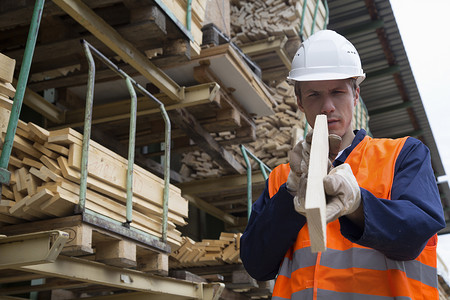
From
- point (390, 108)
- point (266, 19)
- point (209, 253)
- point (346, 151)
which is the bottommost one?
point (346, 151)

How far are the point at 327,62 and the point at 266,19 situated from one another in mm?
7707

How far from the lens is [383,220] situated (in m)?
1.97

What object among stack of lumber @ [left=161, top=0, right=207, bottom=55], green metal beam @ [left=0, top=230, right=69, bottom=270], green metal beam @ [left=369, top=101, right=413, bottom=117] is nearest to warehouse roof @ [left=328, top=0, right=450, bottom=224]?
green metal beam @ [left=369, top=101, right=413, bottom=117]

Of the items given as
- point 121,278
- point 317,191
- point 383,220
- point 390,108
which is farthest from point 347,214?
point 390,108

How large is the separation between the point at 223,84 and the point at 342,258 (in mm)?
5824

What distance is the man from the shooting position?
1983 millimetres

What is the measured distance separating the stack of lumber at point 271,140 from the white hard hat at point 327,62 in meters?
6.86

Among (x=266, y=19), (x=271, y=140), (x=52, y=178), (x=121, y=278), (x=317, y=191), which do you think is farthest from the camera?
(x=266, y=19)

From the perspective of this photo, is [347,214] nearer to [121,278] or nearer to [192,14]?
[121,278]

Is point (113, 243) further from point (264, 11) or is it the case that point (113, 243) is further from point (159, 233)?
point (264, 11)

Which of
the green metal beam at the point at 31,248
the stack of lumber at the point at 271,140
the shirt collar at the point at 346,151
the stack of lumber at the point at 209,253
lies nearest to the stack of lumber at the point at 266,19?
the stack of lumber at the point at 271,140

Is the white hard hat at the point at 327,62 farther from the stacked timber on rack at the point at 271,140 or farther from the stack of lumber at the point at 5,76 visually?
the stacked timber on rack at the point at 271,140

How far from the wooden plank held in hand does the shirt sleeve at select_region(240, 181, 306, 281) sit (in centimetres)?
30

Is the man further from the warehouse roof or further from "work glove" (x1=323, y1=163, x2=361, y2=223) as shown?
the warehouse roof
